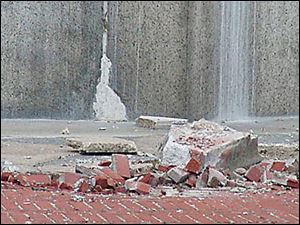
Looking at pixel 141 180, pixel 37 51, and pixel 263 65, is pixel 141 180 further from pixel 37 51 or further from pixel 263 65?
pixel 263 65

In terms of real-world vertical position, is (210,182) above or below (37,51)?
below

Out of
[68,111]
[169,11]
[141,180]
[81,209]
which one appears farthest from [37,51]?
[81,209]

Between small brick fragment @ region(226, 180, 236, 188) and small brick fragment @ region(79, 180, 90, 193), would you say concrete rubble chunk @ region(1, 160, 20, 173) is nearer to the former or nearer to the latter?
small brick fragment @ region(79, 180, 90, 193)

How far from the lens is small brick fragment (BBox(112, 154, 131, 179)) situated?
12.9ft

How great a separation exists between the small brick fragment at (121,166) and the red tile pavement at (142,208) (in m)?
0.47

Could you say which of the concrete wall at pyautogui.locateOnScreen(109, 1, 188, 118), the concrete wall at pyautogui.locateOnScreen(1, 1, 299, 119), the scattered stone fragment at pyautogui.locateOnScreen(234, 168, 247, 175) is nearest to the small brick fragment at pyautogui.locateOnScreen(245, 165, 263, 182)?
A: the scattered stone fragment at pyautogui.locateOnScreen(234, 168, 247, 175)

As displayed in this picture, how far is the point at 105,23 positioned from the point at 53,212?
5.51 meters

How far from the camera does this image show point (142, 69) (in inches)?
330

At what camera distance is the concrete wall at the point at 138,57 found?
793 centimetres

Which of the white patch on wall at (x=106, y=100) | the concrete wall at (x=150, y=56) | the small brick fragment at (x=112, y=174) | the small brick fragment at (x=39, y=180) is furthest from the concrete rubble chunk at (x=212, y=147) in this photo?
the concrete wall at (x=150, y=56)

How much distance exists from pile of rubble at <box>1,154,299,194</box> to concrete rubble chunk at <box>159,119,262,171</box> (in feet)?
0.27

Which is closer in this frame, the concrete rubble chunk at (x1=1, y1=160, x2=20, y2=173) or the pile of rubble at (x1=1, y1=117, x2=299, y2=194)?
the pile of rubble at (x1=1, y1=117, x2=299, y2=194)

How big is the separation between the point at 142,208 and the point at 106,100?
5234mm

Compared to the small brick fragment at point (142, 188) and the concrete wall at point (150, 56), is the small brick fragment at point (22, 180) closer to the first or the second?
the small brick fragment at point (142, 188)
